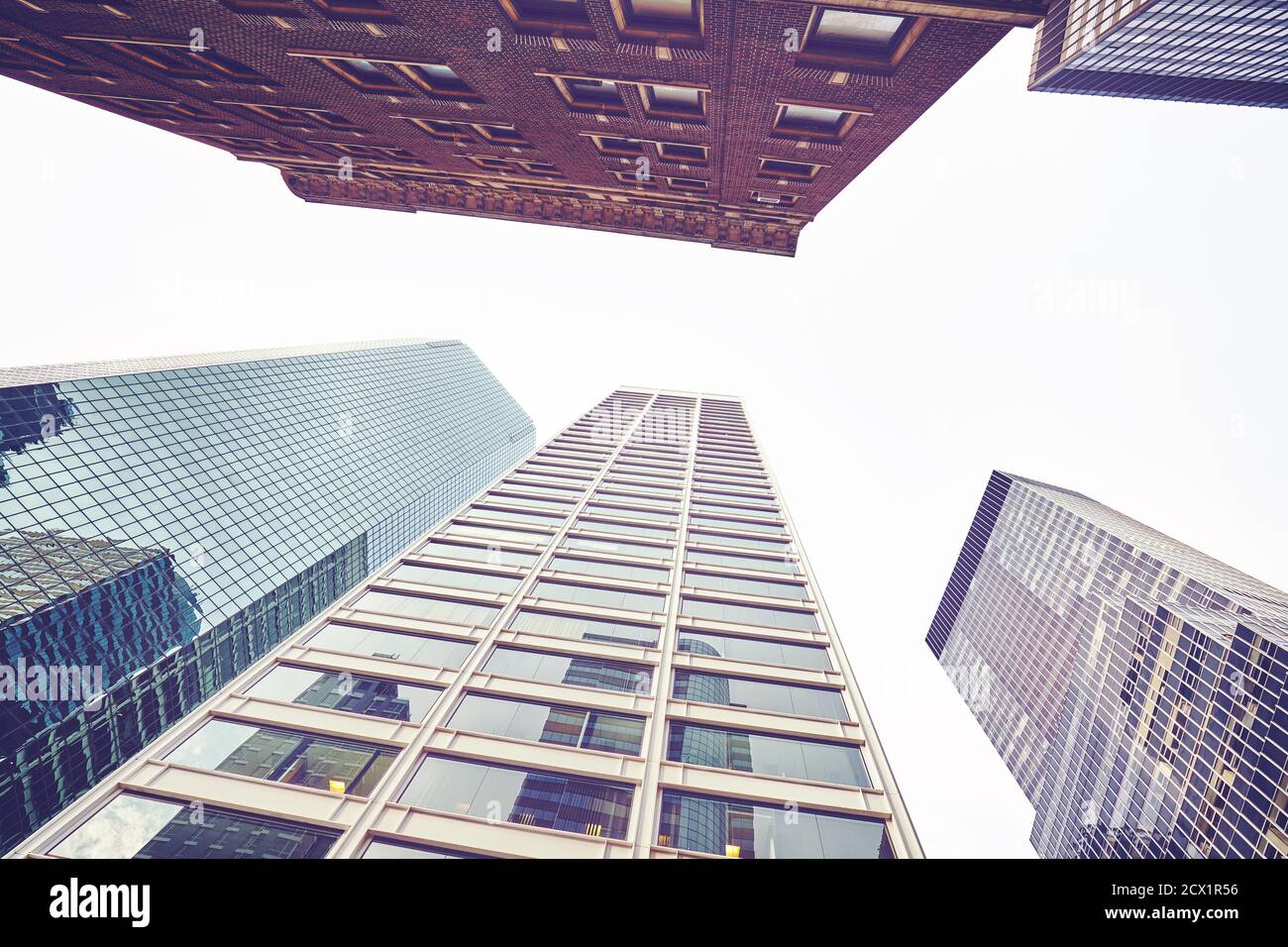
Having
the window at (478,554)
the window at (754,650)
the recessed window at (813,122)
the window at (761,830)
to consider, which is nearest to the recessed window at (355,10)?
the recessed window at (813,122)

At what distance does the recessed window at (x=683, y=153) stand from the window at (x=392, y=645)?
22.2 metres

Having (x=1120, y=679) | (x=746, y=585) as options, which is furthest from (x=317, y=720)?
(x=1120, y=679)

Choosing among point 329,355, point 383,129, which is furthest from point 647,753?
point 329,355

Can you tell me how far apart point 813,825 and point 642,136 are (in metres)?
24.8

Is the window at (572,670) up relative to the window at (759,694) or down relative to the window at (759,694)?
up

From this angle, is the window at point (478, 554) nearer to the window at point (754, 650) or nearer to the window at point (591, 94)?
the window at point (754, 650)

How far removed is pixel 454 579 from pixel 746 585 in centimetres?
1422

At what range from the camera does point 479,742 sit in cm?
1580

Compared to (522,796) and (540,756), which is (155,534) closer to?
(540,756)

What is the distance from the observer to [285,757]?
1473 cm

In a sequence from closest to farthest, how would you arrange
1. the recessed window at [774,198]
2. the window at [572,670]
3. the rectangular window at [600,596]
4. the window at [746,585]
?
the window at [572,670], the rectangular window at [600,596], the window at [746,585], the recessed window at [774,198]

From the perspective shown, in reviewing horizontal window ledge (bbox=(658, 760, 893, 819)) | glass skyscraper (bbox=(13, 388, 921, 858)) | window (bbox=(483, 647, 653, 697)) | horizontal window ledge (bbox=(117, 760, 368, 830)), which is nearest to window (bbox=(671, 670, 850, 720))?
glass skyscraper (bbox=(13, 388, 921, 858))

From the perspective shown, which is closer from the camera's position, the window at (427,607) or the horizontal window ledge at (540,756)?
the horizontal window ledge at (540,756)

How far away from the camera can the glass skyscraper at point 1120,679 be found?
145 ft
